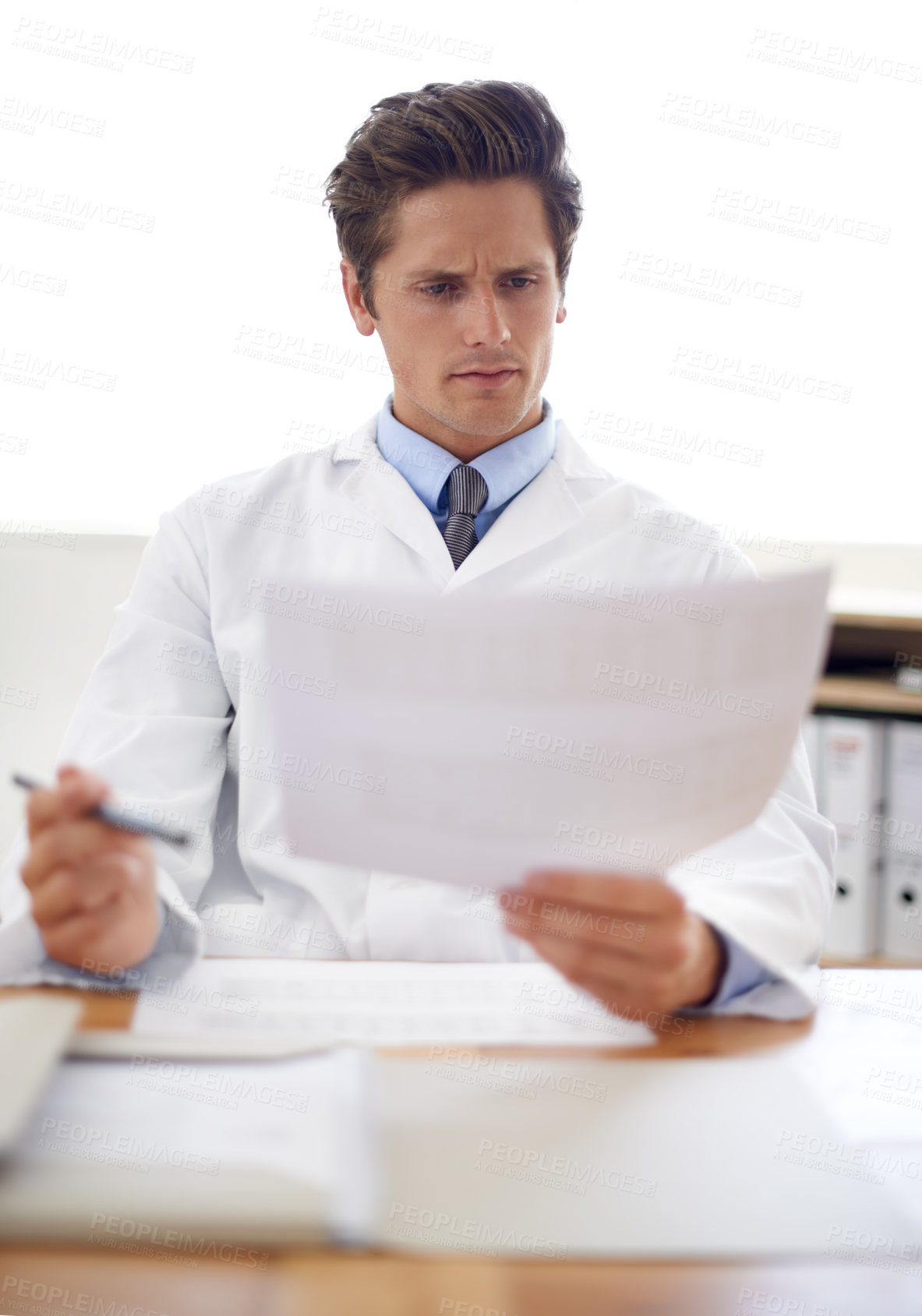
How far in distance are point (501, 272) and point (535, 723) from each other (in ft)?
2.66

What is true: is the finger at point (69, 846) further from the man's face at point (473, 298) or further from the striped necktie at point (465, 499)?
the man's face at point (473, 298)

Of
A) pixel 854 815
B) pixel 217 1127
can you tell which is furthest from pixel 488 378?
pixel 854 815

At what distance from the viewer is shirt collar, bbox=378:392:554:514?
129 cm

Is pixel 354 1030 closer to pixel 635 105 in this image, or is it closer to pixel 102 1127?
pixel 102 1127

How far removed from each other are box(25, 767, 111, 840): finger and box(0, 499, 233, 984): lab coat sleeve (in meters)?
0.21

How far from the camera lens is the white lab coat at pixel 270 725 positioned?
89cm

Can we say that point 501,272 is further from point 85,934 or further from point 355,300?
point 85,934

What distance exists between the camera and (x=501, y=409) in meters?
1.27

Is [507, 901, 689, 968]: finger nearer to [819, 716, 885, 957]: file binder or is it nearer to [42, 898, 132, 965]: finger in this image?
[42, 898, 132, 965]: finger

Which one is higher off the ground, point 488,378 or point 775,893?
point 488,378

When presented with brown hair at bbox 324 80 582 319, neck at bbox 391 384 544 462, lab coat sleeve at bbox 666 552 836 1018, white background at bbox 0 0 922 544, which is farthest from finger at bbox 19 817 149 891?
white background at bbox 0 0 922 544

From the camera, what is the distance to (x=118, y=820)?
673mm

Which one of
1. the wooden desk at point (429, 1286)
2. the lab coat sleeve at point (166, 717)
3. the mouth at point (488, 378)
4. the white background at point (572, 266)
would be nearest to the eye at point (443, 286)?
the mouth at point (488, 378)

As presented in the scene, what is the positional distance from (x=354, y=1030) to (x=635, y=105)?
247cm
